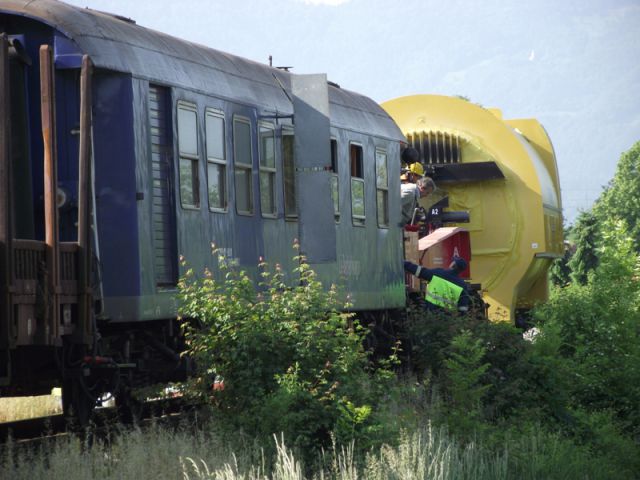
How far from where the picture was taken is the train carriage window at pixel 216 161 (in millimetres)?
13695

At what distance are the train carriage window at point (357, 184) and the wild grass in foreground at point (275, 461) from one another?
7053 mm

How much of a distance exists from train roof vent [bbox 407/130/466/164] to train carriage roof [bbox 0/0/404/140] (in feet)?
27.1

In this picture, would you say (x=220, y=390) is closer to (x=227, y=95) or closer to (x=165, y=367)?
(x=165, y=367)

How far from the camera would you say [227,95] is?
14195 millimetres

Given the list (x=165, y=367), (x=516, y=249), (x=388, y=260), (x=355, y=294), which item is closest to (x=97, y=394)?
(x=165, y=367)

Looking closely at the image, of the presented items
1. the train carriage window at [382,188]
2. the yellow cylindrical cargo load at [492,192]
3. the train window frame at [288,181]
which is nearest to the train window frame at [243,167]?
the train window frame at [288,181]

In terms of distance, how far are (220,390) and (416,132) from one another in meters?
16.0

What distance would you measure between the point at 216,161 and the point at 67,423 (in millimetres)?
3121

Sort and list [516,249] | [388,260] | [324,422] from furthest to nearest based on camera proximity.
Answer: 1. [516,249]
2. [388,260]
3. [324,422]

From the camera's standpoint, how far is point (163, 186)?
1283 centimetres

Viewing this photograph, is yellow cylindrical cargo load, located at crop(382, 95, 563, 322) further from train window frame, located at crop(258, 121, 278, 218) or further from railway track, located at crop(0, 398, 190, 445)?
railway track, located at crop(0, 398, 190, 445)

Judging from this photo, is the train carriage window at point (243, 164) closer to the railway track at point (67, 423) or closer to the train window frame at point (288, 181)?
the train window frame at point (288, 181)

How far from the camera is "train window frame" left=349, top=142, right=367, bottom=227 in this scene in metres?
17.7

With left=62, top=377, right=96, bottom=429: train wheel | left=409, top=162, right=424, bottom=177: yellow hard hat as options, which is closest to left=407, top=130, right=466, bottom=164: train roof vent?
left=409, top=162, right=424, bottom=177: yellow hard hat
